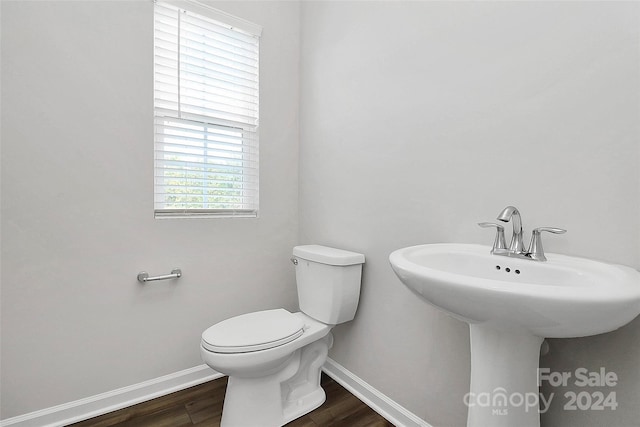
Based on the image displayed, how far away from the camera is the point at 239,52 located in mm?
1846

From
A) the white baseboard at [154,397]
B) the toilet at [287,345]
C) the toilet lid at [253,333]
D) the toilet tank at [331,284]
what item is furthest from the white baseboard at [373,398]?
the toilet lid at [253,333]

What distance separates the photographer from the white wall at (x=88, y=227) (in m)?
1.31

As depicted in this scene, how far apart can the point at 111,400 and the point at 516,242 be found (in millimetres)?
1903

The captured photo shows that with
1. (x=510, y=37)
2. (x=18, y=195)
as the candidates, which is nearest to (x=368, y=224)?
(x=510, y=37)

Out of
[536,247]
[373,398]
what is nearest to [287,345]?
[373,398]

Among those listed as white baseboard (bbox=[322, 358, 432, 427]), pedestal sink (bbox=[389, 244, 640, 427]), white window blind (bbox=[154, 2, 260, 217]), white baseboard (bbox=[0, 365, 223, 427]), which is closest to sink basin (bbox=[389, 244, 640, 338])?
pedestal sink (bbox=[389, 244, 640, 427])

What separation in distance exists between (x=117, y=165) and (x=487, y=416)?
1.77 m

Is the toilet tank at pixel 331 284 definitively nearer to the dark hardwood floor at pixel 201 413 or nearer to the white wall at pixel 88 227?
the dark hardwood floor at pixel 201 413

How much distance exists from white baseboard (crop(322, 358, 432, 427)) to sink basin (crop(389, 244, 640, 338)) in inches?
33.9

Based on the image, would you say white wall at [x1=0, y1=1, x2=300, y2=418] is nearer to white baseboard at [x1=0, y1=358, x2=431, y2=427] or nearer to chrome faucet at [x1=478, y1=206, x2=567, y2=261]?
white baseboard at [x1=0, y1=358, x2=431, y2=427]

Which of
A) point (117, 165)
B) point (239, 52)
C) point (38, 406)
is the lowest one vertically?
point (38, 406)

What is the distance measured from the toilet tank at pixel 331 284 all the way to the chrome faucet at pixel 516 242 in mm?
709

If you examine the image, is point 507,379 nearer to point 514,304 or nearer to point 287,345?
point 514,304

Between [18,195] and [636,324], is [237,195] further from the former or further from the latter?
[636,324]
